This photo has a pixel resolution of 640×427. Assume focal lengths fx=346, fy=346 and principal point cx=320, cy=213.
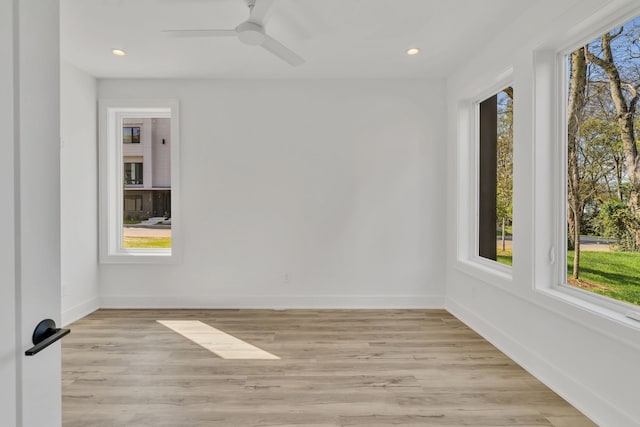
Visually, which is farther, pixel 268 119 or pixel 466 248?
pixel 268 119

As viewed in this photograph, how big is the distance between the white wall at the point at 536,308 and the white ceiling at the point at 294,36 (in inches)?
10.2

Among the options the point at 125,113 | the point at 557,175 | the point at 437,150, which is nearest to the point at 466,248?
the point at 437,150

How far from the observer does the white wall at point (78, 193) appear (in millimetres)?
3502

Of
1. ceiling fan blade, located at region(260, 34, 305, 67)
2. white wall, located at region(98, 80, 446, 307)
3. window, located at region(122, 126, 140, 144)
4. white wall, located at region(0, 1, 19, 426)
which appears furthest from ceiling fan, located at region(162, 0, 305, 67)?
window, located at region(122, 126, 140, 144)

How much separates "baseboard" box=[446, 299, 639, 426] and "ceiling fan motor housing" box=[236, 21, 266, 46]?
304 cm

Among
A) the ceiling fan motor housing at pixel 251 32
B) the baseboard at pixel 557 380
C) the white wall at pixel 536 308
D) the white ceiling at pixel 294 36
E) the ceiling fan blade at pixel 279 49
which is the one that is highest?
the white ceiling at pixel 294 36

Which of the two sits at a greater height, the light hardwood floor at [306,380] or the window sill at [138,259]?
the window sill at [138,259]

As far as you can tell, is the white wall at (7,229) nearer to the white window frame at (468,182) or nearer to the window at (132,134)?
the white window frame at (468,182)

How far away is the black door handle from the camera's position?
2.65ft

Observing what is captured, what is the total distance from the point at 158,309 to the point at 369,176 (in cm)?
288

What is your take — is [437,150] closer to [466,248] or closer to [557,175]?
[466,248]

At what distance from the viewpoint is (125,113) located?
417cm

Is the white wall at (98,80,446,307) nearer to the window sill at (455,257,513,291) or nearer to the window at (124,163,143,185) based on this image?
the window sill at (455,257,513,291)

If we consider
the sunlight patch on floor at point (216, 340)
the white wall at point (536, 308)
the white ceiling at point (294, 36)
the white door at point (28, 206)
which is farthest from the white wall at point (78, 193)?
the white wall at point (536, 308)
